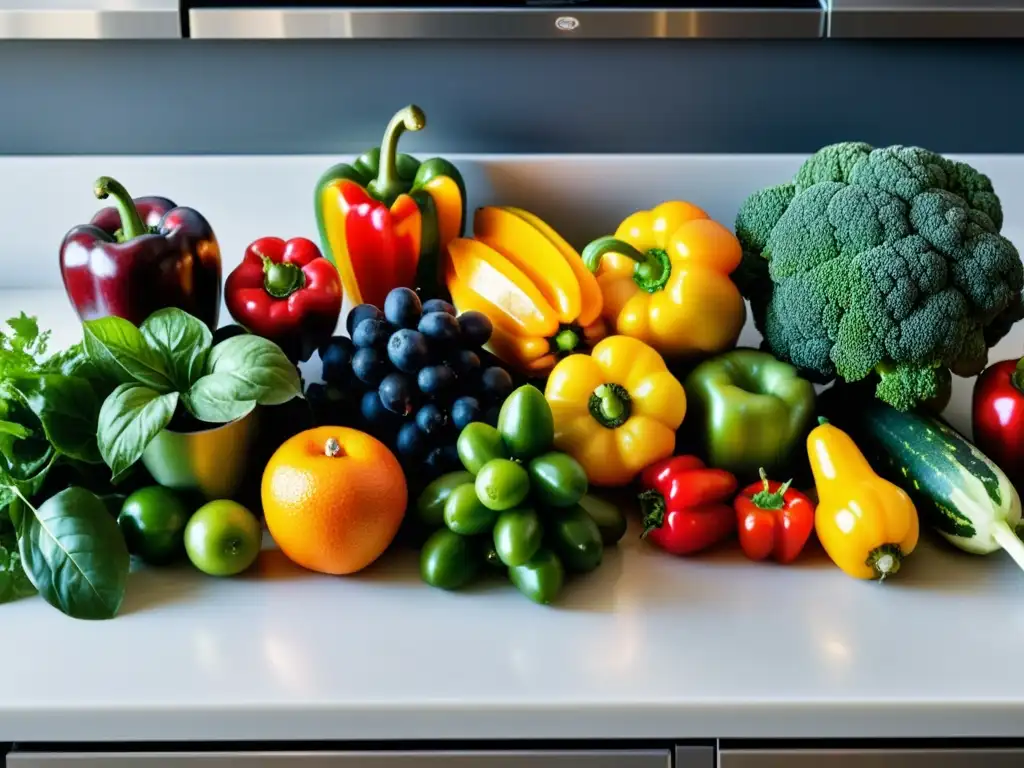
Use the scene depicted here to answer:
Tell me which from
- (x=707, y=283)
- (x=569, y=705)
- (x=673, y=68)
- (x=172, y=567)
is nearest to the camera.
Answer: (x=569, y=705)

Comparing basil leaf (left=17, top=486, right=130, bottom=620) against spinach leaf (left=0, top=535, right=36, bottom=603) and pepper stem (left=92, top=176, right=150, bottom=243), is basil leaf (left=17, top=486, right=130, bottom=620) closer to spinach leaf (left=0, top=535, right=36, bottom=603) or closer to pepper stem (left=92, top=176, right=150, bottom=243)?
spinach leaf (left=0, top=535, right=36, bottom=603)

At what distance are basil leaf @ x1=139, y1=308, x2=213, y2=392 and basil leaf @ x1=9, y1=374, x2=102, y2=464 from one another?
0.06m

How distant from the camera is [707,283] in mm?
1045

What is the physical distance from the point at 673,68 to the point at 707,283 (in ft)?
1.24

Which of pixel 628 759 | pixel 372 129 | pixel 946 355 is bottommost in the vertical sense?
pixel 628 759

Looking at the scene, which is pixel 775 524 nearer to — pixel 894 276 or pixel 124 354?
pixel 894 276

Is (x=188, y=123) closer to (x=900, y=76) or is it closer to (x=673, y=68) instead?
(x=673, y=68)

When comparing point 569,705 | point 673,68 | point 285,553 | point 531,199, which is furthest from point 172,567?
point 673,68

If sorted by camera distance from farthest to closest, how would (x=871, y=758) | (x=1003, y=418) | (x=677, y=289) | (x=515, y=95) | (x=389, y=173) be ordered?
(x=515, y=95) < (x=389, y=173) < (x=677, y=289) < (x=1003, y=418) < (x=871, y=758)

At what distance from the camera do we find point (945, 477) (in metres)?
0.88

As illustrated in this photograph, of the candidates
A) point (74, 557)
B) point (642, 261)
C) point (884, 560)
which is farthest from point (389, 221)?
point (884, 560)

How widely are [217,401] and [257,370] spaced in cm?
4

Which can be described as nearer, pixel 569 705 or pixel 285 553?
pixel 569 705

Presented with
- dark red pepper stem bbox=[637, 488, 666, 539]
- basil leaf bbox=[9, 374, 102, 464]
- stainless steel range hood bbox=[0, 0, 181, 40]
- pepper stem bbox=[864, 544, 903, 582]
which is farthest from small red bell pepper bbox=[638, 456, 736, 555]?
stainless steel range hood bbox=[0, 0, 181, 40]
